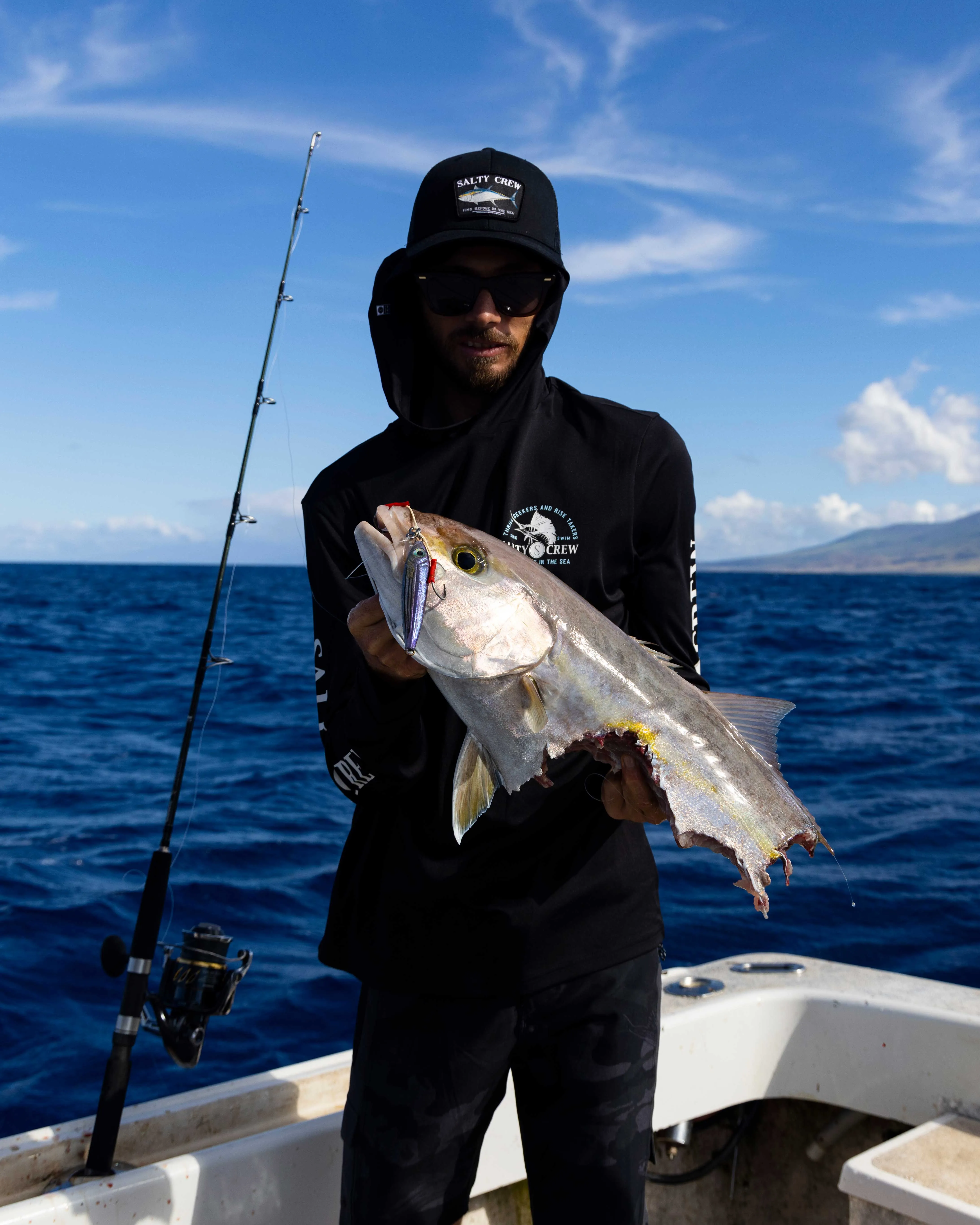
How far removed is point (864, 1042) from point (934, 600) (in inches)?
2592

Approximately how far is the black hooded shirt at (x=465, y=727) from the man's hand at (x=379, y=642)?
0.22ft

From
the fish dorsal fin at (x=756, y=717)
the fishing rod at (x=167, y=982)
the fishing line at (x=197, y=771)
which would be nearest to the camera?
the fish dorsal fin at (x=756, y=717)

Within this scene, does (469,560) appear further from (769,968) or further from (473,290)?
(769,968)

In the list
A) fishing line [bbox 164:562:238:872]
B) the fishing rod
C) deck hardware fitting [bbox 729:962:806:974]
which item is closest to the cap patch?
the fishing rod

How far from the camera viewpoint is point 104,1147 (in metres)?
3.10

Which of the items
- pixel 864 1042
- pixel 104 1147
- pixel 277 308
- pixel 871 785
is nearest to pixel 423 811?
pixel 104 1147

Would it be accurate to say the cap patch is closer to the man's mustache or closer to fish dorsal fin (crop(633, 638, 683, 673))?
the man's mustache

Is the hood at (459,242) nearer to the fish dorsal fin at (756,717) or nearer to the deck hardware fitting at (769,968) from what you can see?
the fish dorsal fin at (756,717)

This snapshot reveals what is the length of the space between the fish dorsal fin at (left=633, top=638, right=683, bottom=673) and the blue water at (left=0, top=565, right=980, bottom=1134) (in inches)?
174

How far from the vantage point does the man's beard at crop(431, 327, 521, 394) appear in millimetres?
2855

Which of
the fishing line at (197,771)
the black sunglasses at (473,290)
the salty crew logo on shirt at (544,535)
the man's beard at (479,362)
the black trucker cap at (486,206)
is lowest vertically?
the fishing line at (197,771)

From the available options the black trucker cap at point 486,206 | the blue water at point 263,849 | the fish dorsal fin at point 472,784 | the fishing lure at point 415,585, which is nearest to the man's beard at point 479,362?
the black trucker cap at point 486,206

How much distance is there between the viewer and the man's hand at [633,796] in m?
2.30

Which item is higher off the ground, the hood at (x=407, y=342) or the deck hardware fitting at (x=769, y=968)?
the hood at (x=407, y=342)
